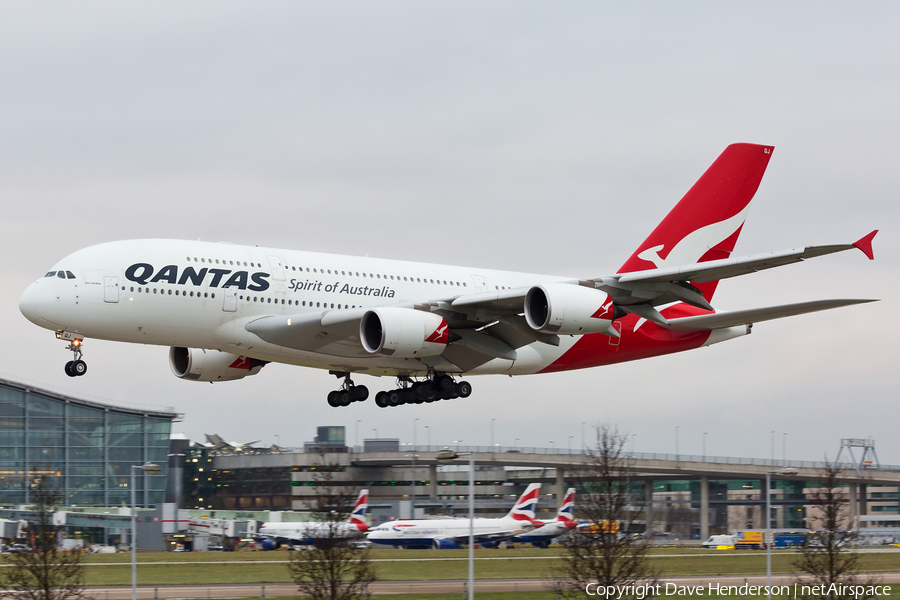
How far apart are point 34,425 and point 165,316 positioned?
6359cm

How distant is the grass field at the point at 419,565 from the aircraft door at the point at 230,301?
18192 mm

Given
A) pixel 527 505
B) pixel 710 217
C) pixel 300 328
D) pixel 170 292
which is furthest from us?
pixel 527 505

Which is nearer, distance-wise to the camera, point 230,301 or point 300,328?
point 230,301

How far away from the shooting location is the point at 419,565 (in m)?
59.9

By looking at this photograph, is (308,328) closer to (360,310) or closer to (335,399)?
(360,310)

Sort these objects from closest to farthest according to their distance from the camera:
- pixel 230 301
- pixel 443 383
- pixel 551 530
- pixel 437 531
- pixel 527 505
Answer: pixel 230 301 < pixel 443 383 < pixel 437 531 < pixel 551 530 < pixel 527 505

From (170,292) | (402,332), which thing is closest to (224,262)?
(170,292)

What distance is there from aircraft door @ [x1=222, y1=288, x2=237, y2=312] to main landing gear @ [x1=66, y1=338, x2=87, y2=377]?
528cm

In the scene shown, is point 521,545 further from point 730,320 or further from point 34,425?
point 34,425

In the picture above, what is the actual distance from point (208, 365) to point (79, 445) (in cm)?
5650

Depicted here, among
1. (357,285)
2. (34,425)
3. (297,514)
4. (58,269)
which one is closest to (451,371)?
(357,285)

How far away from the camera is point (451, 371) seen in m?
43.1

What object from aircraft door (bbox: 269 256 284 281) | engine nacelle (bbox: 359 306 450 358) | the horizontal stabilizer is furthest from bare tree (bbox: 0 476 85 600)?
the horizontal stabilizer

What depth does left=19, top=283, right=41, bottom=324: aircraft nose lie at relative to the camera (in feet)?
118
